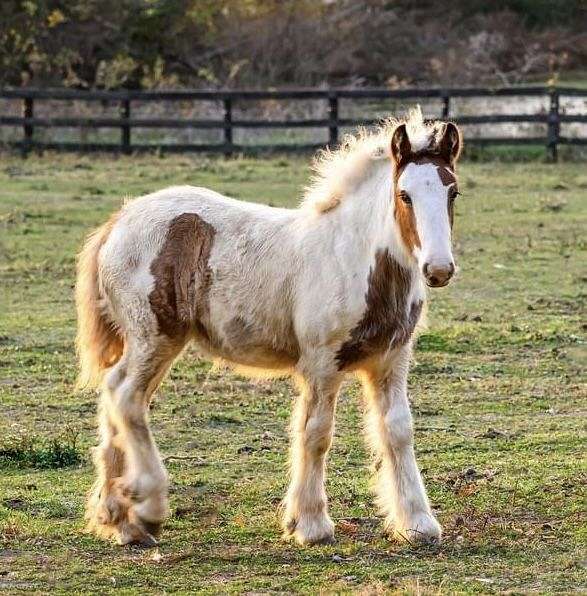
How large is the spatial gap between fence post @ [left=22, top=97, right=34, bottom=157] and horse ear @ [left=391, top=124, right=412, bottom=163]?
1886 cm

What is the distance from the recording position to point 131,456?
6.92 m

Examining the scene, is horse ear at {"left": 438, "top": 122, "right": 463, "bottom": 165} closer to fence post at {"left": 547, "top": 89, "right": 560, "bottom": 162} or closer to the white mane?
the white mane

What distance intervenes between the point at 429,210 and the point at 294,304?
0.92 meters

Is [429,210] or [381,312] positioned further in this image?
[381,312]

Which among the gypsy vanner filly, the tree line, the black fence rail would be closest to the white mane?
the gypsy vanner filly

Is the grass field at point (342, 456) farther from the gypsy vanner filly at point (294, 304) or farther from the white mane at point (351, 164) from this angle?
the white mane at point (351, 164)

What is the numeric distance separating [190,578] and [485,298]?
7.58 metres

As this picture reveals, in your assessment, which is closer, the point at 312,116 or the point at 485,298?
the point at 485,298

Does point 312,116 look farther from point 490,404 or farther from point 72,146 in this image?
point 490,404

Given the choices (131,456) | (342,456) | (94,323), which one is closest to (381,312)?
(131,456)

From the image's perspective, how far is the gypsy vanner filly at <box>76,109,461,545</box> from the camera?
21.4ft

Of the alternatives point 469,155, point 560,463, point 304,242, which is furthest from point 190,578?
point 469,155

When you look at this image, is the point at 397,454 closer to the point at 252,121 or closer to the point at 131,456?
the point at 131,456

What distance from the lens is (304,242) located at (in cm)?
683
